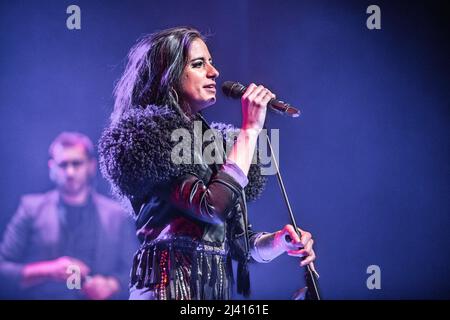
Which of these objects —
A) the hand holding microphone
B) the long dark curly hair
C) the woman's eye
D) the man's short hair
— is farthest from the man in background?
the hand holding microphone

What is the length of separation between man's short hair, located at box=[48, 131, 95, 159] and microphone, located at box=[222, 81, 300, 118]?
2.68 ft

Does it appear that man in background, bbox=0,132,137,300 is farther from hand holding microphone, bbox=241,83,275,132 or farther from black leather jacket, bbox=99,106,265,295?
hand holding microphone, bbox=241,83,275,132

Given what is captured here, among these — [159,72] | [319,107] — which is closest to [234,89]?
[159,72]

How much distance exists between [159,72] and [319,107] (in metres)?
0.91

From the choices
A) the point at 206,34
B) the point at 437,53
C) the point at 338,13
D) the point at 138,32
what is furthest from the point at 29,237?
the point at 437,53

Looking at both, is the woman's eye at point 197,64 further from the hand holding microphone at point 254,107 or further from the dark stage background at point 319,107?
the dark stage background at point 319,107

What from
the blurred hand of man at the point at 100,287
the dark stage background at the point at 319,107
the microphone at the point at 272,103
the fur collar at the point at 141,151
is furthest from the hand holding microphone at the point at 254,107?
the blurred hand of man at the point at 100,287

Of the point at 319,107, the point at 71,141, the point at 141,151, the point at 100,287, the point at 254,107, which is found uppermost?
the point at 319,107

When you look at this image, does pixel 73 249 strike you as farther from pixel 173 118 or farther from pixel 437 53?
pixel 437 53

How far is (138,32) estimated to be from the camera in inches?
92.6

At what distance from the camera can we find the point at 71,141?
2.39 m

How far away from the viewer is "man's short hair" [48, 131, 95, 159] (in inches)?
92.8

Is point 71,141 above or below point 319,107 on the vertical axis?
below

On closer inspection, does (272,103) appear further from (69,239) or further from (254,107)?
(69,239)
